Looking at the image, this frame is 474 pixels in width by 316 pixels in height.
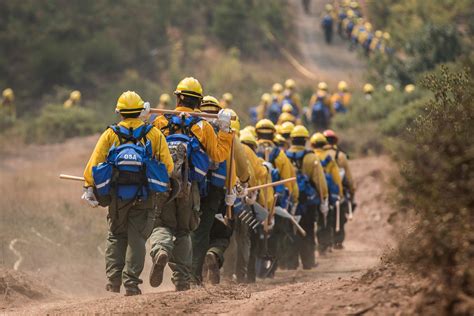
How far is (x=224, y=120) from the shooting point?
1189 centimetres

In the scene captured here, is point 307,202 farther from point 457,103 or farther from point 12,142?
point 12,142

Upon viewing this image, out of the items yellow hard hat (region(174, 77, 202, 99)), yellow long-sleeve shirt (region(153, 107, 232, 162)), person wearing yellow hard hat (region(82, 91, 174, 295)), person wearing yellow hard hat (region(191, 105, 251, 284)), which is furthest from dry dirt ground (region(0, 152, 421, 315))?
yellow hard hat (region(174, 77, 202, 99))

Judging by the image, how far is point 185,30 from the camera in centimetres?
5406

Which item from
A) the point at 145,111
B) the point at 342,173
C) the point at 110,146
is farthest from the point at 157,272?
the point at 342,173

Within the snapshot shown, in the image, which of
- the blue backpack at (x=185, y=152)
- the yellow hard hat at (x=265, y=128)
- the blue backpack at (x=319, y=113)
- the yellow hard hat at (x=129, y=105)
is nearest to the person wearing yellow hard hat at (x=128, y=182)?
the yellow hard hat at (x=129, y=105)

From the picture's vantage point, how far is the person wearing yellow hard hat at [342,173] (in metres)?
19.7

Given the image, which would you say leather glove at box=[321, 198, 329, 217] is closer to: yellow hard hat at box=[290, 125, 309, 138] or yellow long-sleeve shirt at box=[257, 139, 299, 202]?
yellow hard hat at box=[290, 125, 309, 138]

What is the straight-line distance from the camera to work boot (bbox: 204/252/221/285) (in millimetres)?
12547

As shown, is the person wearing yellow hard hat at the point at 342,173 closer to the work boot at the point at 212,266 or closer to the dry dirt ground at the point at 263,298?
the dry dirt ground at the point at 263,298

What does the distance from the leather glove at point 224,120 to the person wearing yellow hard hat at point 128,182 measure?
0.81 meters

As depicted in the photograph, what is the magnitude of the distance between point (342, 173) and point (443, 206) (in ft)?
41.7

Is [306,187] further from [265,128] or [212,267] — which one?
[212,267]

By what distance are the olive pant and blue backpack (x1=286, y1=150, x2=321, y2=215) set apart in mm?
4780

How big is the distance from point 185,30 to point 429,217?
47.2m
